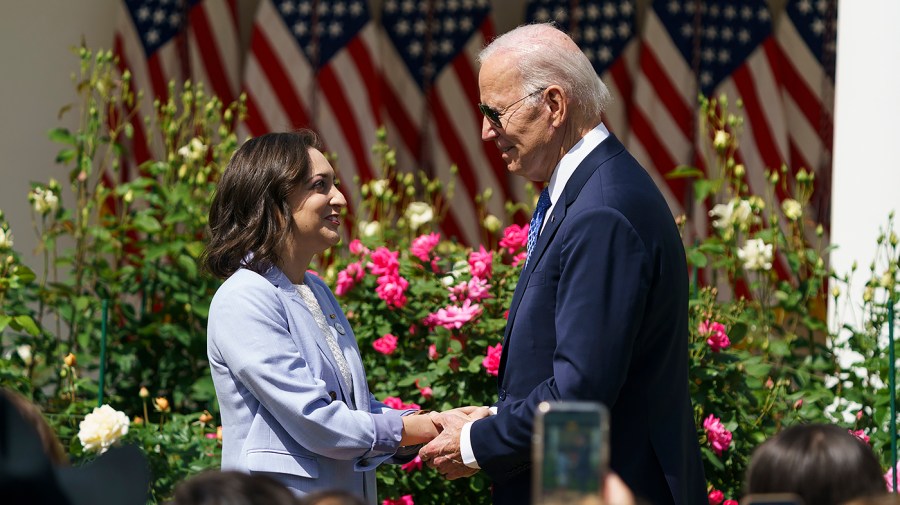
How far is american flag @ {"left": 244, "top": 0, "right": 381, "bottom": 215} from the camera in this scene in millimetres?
6797

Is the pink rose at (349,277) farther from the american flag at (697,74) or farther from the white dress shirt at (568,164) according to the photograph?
the american flag at (697,74)

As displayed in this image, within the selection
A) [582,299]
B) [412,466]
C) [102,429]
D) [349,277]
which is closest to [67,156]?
[349,277]

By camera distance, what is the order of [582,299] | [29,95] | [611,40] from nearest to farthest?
[582,299]
[29,95]
[611,40]

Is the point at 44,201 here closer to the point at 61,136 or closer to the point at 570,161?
the point at 61,136

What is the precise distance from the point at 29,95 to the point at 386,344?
2920 mm

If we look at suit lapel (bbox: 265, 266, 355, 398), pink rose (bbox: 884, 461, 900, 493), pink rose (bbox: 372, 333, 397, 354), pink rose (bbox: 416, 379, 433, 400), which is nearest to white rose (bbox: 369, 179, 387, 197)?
pink rose (bbox: 372, 333, 397, 354)

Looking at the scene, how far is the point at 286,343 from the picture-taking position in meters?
2.83

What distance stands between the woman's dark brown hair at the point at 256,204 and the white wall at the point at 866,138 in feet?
6.89

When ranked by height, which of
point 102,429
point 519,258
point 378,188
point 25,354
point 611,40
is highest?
point 611,40

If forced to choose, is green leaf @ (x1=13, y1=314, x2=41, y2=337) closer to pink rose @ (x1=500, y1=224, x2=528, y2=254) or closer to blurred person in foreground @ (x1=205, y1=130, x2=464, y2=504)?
blurred person in foreground @ (x1=205, y1=130, x2=464, y2=504)

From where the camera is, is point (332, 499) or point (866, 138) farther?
point (866, 138)

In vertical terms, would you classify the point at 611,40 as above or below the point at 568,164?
above

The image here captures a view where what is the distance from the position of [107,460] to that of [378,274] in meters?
2.18

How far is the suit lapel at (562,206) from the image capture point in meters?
2.83
